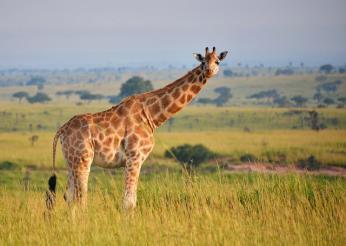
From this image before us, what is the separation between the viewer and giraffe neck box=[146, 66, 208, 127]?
34.9 feet

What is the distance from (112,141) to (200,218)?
167 centimetres

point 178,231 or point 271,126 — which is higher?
point 178,231

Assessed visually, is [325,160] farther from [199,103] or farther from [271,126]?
[199,103]

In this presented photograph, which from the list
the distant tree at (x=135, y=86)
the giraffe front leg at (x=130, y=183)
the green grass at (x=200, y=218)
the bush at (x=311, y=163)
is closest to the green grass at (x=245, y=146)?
the bush at (x=311, y=163)

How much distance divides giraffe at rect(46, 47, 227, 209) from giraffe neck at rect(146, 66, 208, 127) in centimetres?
3

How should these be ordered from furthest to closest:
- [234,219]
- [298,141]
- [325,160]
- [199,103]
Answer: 1. [199,103]
2. [298,141]
3. [325,160]
4. [234,219]

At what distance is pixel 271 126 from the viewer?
64625 millimetres

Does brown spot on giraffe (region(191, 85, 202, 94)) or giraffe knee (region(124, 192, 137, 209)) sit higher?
brown spot on giraffe (region(191, 85, 202, 94))

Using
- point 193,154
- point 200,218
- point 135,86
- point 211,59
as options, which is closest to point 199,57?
point 211,59

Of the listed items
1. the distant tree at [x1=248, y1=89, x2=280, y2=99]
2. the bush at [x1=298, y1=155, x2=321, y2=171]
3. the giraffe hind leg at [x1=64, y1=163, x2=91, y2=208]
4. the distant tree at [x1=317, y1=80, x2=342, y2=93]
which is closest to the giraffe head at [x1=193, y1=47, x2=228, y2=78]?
the giraffe hind leg at [x1=64, y1=163, x2=91, y2=208]

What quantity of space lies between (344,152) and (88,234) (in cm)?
3117

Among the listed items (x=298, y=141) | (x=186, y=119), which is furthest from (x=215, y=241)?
(x=186, y=119)

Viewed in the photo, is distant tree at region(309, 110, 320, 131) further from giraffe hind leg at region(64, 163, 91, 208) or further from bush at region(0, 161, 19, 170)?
giraffe hind leg at region(64, 163, 91, 208)

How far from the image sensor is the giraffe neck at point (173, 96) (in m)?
10.6
